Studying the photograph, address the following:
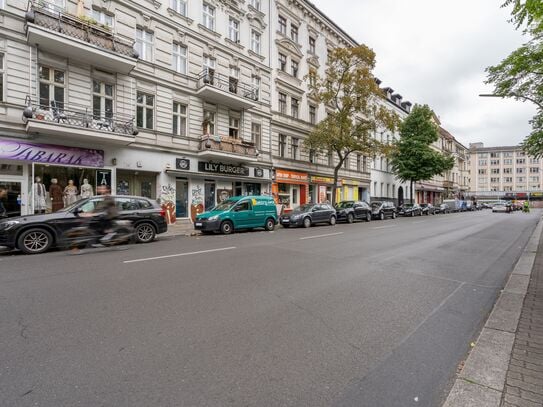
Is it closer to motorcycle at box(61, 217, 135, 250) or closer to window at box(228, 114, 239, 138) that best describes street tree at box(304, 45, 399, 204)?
window at box(228, 114, 239, 138)

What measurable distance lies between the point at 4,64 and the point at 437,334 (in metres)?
17.9

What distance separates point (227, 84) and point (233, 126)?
2.89 metres

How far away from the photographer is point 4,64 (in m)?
13.1

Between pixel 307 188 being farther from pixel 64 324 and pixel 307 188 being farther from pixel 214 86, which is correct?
pixel 64 324

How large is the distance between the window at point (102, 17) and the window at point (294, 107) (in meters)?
15.6

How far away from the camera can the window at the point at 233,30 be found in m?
22.6

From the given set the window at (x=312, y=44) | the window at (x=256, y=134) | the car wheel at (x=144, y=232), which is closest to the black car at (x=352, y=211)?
the window at (x=256, y=134)

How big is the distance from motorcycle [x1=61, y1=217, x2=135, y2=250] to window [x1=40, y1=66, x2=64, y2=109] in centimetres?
772

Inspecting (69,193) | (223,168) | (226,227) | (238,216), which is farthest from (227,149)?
(69,193)

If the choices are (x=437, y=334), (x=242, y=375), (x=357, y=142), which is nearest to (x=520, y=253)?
(x=437, y=334)

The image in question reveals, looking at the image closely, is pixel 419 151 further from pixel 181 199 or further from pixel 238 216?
pixel 238 216

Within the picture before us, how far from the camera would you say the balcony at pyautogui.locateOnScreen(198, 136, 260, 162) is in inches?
766

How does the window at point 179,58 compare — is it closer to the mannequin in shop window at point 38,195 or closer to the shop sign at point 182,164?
the shop sign at point 182,164

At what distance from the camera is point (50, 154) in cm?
1389
